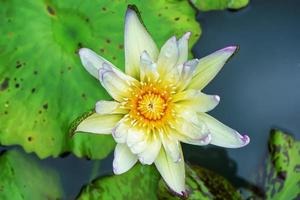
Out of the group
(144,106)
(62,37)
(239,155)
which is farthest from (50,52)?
(239,155)

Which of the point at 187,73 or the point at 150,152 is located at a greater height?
the point at 187,73

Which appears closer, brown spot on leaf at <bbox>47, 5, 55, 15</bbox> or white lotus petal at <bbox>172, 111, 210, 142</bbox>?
white lotus petal at <bbox>172, 111, 210, 142</bbox>

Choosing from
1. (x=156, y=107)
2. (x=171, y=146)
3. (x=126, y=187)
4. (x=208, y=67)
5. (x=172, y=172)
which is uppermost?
(x=208, y=67)

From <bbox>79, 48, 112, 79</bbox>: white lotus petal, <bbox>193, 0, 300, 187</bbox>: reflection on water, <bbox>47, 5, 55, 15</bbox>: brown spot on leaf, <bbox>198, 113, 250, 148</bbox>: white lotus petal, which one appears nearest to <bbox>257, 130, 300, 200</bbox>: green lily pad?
<bbox>193, 0, 300, 187</bbox>: reflection on water

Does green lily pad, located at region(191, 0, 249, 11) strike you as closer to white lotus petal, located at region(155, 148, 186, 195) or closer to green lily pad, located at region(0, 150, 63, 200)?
white lotus petal, located at region(155, 148, 186, 195)

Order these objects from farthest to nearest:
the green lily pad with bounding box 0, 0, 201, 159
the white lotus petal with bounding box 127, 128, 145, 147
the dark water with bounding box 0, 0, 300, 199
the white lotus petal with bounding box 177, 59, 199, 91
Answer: the dark water with bounding box 0, 0, 300, 199 → the green lily pad with bounding box 0, 0, 201, 159 → the white lotus petal with bounding box 127, 128, 145, 147 → the white lotus petal with bounding box 177, 59, 199, 91

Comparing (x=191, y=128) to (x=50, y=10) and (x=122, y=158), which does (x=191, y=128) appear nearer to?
(x=122, y=158)

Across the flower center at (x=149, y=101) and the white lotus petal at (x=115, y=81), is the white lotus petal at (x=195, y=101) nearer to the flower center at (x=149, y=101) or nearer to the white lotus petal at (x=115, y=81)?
the flower center at (x=149, y=101)

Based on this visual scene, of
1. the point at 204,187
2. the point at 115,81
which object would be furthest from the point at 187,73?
the point at 204,187
